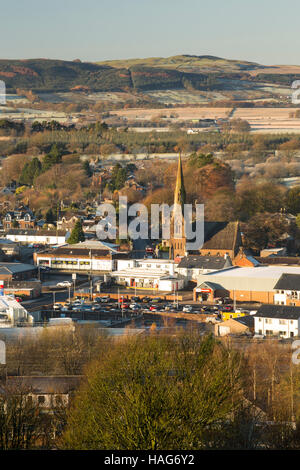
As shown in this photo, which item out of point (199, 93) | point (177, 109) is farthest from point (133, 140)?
point (199, 93)

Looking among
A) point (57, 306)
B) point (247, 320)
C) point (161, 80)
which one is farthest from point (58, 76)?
point (247, 320)

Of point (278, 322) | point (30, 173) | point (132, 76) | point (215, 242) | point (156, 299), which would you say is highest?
point (132, 76)

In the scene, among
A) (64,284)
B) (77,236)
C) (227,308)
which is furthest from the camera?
(77,236)

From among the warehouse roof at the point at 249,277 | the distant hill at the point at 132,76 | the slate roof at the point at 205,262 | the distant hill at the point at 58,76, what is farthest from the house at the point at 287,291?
the distant hill at the point at 58,76

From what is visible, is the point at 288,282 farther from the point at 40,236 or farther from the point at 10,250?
the point at 40,236

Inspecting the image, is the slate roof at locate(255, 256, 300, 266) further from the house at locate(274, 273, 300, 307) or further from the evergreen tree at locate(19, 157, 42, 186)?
the evergreen tree at locate(19, 157, 42, 186)

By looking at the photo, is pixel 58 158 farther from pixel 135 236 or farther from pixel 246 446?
pixel 246 446

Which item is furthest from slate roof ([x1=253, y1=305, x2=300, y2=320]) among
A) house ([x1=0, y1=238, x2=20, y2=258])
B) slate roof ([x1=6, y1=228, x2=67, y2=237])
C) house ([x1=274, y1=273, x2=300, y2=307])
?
slate roof ([x1=6, y1=228, x2=67, y2=237])

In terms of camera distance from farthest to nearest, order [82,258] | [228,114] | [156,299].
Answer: [228,114], [82,258], [156,299]
